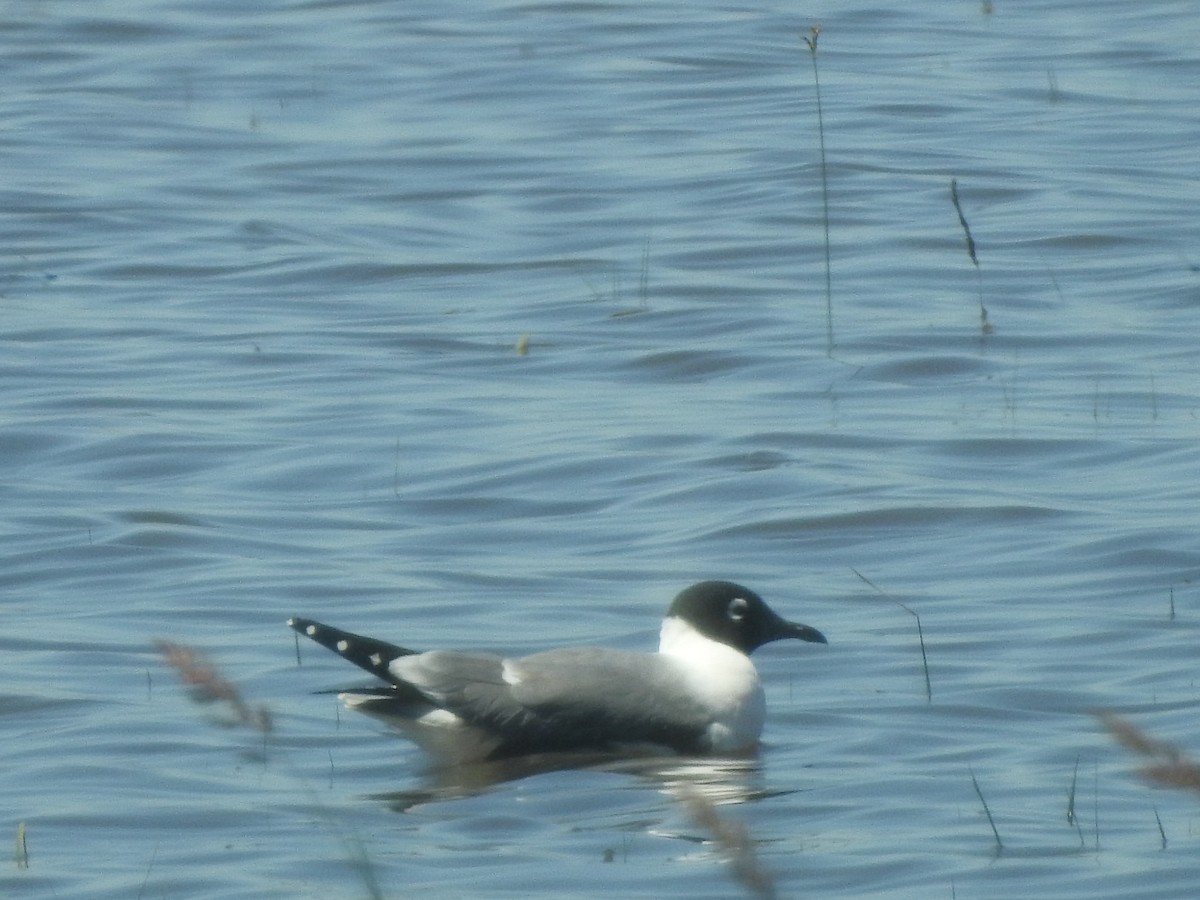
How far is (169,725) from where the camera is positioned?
7.35m

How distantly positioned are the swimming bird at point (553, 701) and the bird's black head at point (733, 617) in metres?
0.17

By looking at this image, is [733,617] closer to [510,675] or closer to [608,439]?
[510,675]

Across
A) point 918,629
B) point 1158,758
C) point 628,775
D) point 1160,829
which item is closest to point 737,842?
point 1158,758

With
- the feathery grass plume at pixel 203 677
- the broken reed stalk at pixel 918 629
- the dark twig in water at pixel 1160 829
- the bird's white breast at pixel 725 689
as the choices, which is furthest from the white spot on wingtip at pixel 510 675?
the feathery grass plume at pixel 203 677

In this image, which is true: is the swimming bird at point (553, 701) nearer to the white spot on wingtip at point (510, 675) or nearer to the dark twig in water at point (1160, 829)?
the white spot on wingtip at point (510, 675)

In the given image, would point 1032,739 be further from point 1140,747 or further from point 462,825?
point 1140,747

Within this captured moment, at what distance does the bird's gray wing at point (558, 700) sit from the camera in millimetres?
7121

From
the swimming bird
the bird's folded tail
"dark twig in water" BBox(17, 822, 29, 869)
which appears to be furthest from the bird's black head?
"dark twig in water" BBox(17, 822, 29, 869)

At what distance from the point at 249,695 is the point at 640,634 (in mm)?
1296

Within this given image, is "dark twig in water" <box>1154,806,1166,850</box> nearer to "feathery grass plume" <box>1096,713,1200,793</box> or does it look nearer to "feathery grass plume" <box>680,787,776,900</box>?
"feathery grass plume" <box>1096,713,1200,793</box>

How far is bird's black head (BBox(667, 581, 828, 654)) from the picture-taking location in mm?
7570

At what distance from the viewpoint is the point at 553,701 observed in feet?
23.4

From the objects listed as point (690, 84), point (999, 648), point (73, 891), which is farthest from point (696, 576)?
point (690, 84)

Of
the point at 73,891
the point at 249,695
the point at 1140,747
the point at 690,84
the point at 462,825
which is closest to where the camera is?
the point at 1140,747
